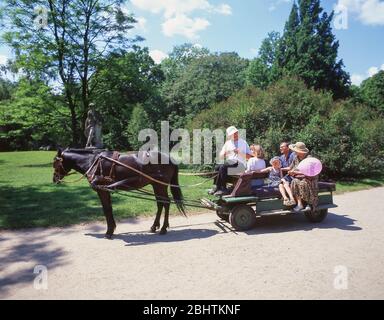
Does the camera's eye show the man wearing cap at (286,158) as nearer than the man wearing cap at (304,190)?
No

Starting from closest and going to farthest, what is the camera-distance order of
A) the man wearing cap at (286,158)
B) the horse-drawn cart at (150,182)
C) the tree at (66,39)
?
the horse-drawn cart at (150,182) → the man wearing cap at (286,158) → the tree at (66,39)

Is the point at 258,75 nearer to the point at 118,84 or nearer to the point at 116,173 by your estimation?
the point at 118,84

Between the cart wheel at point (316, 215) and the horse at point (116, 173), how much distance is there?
3140mm

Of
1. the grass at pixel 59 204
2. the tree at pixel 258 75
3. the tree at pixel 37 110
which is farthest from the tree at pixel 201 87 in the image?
the grass at pixel 59 204

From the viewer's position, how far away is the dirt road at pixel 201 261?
13.8 feet

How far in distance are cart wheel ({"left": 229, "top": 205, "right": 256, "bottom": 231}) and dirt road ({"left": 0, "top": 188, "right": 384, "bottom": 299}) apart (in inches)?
8.2

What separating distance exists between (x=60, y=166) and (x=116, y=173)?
136 cm

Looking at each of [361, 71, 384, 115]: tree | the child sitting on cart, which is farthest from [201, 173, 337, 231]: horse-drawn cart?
[361, 71, 384, 115]: tree

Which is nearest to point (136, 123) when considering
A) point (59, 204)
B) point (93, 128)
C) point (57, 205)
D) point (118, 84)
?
point (118, 84)

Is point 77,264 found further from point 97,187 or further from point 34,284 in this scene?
point 97,187

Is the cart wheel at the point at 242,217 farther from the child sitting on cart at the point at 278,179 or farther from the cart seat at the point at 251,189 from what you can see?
the child sitting on cart at the point at 278,179

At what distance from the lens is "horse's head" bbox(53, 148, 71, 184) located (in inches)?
279
